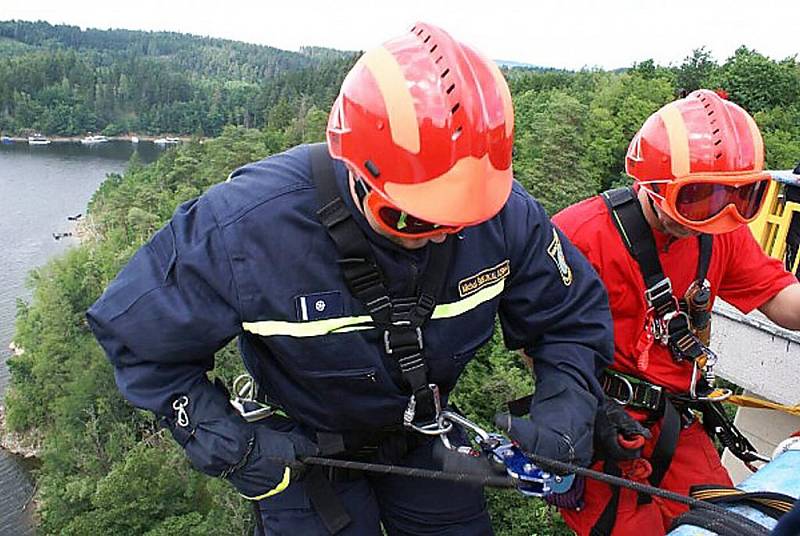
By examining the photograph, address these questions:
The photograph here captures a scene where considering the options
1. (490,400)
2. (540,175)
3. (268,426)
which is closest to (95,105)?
(540,175)

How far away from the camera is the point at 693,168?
3.45 metres

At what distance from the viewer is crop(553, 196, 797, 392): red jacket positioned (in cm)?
365

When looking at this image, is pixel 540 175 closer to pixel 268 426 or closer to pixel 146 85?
pixel 268 426

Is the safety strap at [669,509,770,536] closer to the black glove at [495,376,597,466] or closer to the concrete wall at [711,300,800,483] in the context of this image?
the black glove at [495,376,597,466]

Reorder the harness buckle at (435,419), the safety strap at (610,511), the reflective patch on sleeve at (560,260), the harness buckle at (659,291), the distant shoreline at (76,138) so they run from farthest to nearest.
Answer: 1. the distant shoreline at (76,138)
2. the safety strap at (610,511)
3. the harness buckle at (659,291)
4. the reflective patch on sleeve at (560,260)
5. the harness buckle at (435,419)

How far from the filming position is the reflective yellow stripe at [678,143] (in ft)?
11.4

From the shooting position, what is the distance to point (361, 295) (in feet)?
9.24

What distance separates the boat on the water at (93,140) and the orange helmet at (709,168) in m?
123

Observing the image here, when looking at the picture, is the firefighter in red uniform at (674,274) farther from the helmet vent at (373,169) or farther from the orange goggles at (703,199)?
the helmet vent at (373,169)

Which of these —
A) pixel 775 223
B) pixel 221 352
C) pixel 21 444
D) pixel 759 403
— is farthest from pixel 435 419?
pixel 21 444

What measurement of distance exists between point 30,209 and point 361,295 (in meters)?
77.2

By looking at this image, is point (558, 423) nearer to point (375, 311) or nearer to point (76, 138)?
point (375, 311)

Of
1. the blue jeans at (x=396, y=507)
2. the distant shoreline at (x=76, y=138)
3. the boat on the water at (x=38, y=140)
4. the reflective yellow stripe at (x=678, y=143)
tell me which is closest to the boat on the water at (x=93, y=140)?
the distant shoreline at (x=76, y=138)

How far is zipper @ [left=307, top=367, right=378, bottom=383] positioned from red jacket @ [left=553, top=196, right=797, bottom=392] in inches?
52.2
